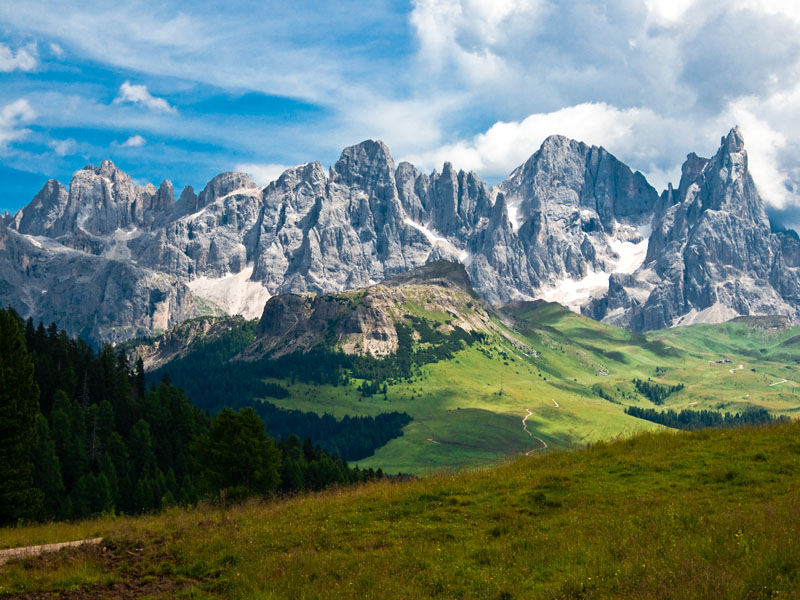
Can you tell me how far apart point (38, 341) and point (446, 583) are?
125 m

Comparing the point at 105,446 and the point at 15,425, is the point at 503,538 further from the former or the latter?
the point at 105,446

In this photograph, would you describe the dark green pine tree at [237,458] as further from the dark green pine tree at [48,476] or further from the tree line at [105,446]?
the dark green pine tree at [48,476]

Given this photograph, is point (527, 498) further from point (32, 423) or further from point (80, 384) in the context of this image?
point (80, 384)

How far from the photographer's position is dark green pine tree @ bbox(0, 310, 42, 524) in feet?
155

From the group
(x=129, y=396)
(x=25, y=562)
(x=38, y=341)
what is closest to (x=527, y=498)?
(x=25, y=562)

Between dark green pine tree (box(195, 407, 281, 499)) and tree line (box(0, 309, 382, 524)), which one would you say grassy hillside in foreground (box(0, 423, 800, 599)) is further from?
dark green pine tree (box(195, 407, 281, 499))

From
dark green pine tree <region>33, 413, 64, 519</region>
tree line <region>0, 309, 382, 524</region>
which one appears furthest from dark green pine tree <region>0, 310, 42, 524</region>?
dark green pine tree <region>33, 413, 64, 519</region>

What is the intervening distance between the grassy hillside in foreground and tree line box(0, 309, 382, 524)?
12198 mm

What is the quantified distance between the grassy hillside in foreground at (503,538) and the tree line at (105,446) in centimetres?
1220

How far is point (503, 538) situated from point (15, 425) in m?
37.7

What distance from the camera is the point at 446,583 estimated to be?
22.2 meters

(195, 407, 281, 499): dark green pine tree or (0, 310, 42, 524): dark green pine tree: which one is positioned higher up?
(0, 310, 42, 524): dark green pine tree

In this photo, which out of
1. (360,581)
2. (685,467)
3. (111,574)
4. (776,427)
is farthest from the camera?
(776,427)

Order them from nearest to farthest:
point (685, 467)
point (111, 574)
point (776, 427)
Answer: point (111, 574)
point (685, 467)
point (776, 427)
